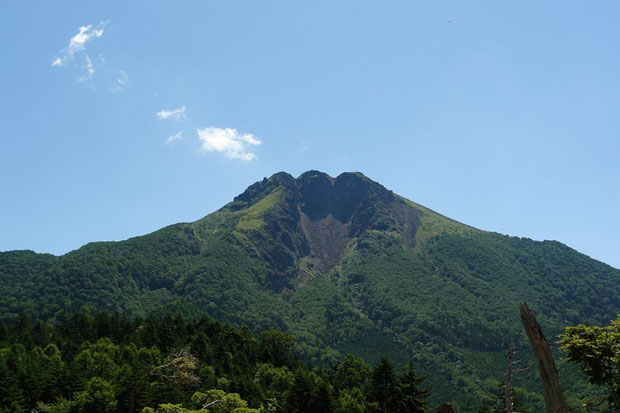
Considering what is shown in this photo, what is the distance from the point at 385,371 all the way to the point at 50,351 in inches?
2674

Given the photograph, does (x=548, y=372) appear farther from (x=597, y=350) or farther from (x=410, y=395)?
(x=410, y=395)

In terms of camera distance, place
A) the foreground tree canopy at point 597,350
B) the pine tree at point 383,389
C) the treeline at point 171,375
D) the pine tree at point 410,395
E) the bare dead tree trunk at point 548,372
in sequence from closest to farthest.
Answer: the bare dead tree trunk at point 548,372, the foreground tree canopy at point 597,350, the pine tree at point 410,395, the treeline at point 171,375, the pine tree at point 383,389

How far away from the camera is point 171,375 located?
33.3 metres

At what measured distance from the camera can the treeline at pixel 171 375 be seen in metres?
57.6

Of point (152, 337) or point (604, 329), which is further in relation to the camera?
point (152, 337)

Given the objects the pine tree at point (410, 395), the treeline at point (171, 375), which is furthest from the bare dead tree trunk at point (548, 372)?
the pine tree at point (410, 395)

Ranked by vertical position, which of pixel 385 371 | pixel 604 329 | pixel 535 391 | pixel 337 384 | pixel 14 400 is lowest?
pixel 535 391

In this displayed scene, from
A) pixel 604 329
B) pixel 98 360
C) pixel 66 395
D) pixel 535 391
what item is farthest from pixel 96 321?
pixel 535 391

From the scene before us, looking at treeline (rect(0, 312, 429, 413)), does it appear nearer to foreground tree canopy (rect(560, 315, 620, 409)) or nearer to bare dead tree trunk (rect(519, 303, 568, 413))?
bare dead tree trunk (rect(519, 303, 568, 413))

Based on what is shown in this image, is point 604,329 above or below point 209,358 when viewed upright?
above

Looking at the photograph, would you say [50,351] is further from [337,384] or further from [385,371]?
[385,371]

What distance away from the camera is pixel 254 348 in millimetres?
112688

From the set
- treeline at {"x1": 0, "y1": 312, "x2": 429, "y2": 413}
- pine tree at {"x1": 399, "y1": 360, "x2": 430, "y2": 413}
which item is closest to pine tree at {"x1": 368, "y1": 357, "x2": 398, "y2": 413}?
treeline at {"x1": 0, "y1": 312, "x2": 429, "y2": 413}

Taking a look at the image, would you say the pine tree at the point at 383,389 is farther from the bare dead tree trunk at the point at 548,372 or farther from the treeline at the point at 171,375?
the bare dead tree trunk at the point at 548,372
